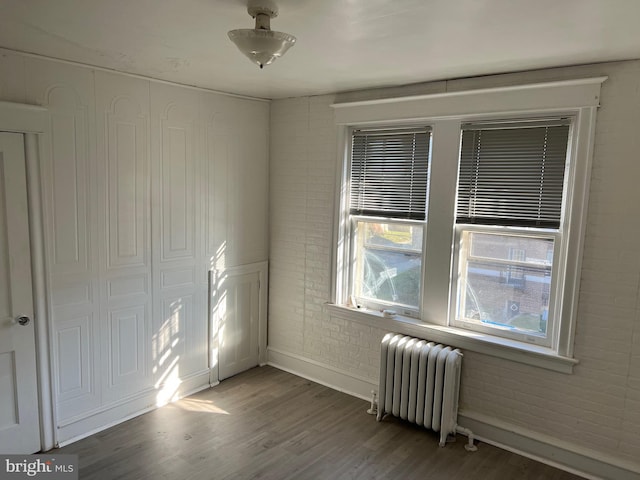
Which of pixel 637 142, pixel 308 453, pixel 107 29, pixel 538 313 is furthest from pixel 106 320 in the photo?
pixel 637 142

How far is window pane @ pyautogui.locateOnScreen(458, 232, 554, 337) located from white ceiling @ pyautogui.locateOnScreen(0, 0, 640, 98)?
121cm

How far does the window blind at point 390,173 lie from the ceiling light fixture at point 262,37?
184 centimetres

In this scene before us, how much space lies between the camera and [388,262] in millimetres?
4004

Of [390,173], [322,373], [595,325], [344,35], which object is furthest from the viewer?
[322,373]


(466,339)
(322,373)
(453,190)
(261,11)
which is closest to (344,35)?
(261,11)

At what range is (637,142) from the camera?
9.00 ft

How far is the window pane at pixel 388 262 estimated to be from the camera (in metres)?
3.83

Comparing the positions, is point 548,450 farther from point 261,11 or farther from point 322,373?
point 261,11

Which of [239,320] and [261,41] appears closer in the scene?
[261,41]

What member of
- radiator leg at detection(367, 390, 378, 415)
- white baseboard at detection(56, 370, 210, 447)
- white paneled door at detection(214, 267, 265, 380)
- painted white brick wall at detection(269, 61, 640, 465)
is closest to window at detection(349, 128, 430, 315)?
painted white brick wall at detection(269, 61, 640, 465)

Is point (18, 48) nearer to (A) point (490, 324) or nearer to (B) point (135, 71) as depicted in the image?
(B) point (135, 71)

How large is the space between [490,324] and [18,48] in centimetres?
369

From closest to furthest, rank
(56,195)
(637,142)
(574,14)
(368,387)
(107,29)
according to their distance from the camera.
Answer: (574,14) → (107,29) → (637,142) → (56,195) → (368,387)

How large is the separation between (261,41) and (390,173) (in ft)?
6.69
